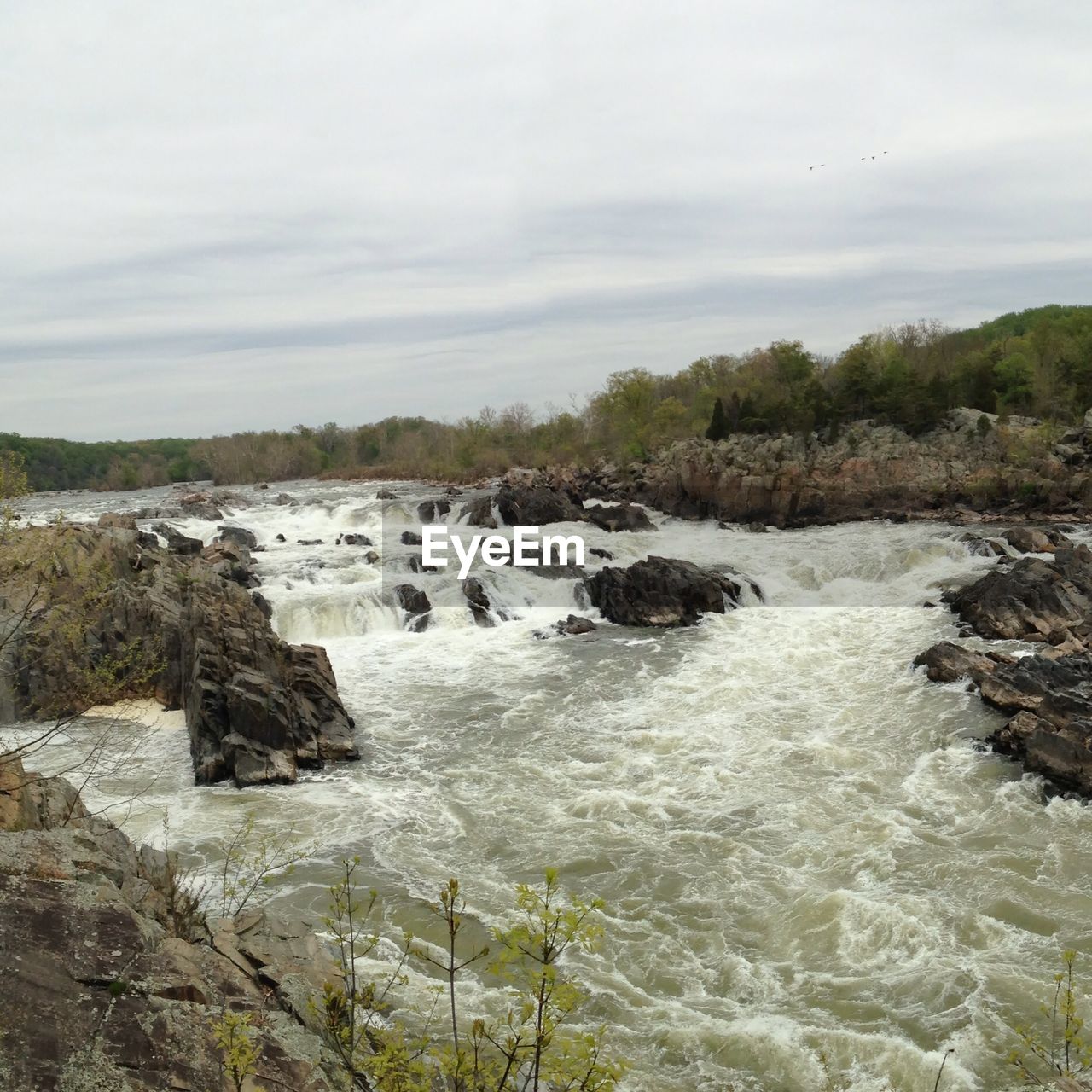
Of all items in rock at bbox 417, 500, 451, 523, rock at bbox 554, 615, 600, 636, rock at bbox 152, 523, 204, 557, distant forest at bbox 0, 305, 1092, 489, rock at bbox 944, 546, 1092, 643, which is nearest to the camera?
rock at bbox 944, 546, 1092, 643

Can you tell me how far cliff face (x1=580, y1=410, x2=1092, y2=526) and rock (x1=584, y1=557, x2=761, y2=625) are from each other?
56.1 ft

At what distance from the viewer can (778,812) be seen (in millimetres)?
14344

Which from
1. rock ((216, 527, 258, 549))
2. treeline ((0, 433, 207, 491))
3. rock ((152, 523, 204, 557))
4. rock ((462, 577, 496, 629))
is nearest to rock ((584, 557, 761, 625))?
rock ((462, 577, 496, 629))

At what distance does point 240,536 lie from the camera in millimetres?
37719

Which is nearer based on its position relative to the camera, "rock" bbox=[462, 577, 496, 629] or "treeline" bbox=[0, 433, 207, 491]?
"rock" bbox=[462, 577, 496, 629]

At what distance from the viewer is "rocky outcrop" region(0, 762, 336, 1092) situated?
4383 millimetres

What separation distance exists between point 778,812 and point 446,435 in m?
89.4

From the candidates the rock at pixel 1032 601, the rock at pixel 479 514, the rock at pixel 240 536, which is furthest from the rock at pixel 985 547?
the rock at pixel 240 536

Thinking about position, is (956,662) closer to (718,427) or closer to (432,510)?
(432,510)

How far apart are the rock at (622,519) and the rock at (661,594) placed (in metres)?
13.9

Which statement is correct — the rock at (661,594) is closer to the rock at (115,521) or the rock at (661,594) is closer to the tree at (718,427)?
the rock at (115,521)

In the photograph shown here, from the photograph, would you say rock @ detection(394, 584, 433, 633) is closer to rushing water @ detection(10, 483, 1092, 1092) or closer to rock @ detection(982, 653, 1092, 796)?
rushing water @ detection(10, 483, 1092, 1092)

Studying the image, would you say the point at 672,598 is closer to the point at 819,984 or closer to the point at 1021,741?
the point at 1021,741

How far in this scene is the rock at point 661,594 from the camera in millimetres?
27906
